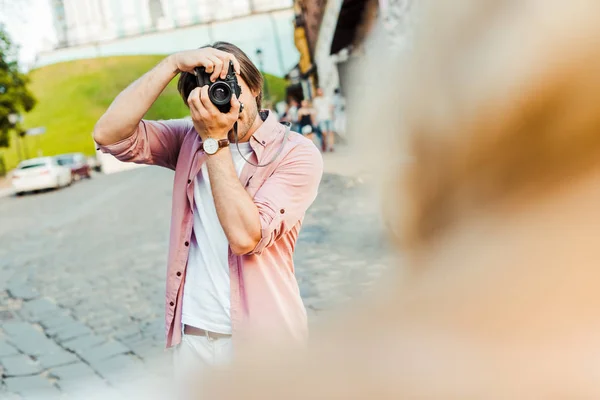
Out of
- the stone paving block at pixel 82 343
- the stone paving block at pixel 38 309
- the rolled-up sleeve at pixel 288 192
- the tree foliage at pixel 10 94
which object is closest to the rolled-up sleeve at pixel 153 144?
the rolled-up sleeve at pixel 288 192

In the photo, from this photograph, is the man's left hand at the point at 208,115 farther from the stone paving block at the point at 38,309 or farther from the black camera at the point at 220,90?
the stone paving block at the point at 38,309

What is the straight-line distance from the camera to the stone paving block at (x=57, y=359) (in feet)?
13.4

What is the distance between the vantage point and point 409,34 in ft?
1.28

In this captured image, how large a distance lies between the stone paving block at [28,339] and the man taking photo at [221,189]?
10.3 feet

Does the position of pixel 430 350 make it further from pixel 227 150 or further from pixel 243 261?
pixel 243 261

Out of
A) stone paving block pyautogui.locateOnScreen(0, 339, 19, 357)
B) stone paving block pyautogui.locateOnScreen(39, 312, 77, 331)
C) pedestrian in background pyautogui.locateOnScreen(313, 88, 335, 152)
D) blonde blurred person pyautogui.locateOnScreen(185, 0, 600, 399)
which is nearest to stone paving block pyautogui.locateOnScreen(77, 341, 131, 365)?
stone paving block pyautogui.locateOnScreen(0, 339, 19, 357)

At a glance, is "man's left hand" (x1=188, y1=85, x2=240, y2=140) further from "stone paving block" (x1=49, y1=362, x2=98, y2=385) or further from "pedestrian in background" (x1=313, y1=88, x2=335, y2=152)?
"stone paving block" (x1=49, y1=362, x2=98, y2=385)

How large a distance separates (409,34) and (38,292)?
6.49 meters

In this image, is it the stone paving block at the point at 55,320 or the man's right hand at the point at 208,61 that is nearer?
the man's right hand at the point at 208,61

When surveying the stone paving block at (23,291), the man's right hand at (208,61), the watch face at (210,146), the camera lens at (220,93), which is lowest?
the stone paving block at (23,291)

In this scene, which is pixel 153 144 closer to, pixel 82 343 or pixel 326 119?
pixel 326 119

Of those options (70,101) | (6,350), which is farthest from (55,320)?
(70,101)

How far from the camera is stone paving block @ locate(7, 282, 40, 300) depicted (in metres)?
6.14

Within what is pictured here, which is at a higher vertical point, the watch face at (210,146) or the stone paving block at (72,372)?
the watch face at (210,146)
